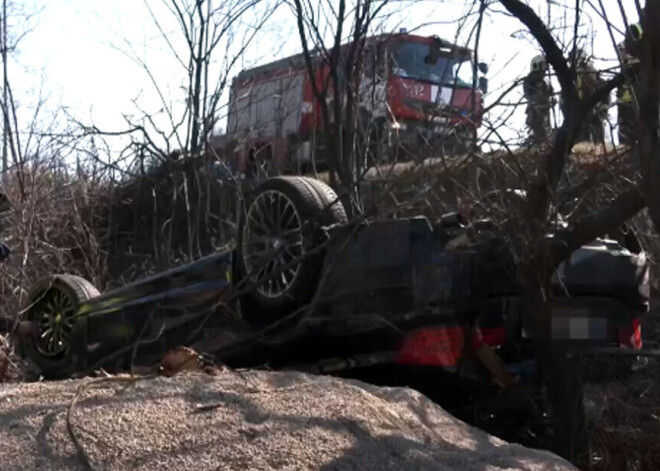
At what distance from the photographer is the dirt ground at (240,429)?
13.7 ft

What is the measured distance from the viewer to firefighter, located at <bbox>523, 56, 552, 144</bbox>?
6.52 metres

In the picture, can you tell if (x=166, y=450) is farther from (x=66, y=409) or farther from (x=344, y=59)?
(x=344, y=59)

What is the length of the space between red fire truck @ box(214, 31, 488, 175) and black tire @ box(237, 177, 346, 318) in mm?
940

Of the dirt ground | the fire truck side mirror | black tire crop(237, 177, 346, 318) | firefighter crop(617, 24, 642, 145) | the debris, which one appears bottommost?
the dirt ground

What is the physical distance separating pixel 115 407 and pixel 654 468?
2828 mm

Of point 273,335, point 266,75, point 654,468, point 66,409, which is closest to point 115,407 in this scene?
point 66,409

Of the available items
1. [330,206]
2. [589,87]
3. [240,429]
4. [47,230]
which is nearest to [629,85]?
[589,87]

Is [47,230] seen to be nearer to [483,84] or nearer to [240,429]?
[483,84]

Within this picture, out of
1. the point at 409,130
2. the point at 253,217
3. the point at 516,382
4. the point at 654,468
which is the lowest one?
the point at 654,468

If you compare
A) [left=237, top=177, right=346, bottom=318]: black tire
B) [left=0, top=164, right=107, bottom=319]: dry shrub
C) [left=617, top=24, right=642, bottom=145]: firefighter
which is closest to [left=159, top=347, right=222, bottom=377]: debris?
[left=237, top=177, right=346, bottom=318]: black tire

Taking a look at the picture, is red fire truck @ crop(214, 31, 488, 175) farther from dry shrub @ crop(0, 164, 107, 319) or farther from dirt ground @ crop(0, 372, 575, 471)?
dirt ground @ crop(0, 372, 575, 471)

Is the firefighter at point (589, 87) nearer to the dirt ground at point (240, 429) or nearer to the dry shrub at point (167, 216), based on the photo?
the dirt ground at point (240, 429)

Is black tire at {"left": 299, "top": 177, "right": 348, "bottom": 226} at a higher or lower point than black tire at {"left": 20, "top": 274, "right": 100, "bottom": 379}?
higher

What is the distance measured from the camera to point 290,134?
46.2ft
